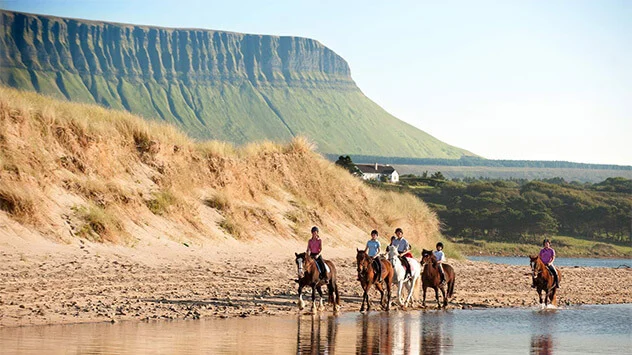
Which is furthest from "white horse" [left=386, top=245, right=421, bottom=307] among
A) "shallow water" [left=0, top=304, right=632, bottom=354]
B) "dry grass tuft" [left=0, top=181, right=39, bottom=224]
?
"dry grass tuft" [left=0, top=181, right=39, bottom=224]

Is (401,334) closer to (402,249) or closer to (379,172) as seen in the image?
(402,249)

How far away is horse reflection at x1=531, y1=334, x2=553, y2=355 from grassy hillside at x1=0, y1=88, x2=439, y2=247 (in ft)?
42.3

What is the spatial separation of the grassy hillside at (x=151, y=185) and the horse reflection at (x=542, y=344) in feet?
42.3

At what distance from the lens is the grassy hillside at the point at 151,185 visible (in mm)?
29531

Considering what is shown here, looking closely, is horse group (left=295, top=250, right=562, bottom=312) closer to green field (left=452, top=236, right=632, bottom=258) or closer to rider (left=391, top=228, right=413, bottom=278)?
Answer: rider (left=391, top=228, right=413, bottom=278)

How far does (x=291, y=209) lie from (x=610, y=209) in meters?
71.0

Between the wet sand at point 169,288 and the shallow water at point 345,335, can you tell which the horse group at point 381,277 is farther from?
the shallow water at point 345,335

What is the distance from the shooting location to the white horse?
26.6 meters

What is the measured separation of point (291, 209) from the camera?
40.8 metres

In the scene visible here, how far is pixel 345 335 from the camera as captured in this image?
20719 millimetres

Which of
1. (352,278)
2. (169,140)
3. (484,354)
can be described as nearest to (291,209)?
(169,140)

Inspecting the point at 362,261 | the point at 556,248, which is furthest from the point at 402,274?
the point at 556,248

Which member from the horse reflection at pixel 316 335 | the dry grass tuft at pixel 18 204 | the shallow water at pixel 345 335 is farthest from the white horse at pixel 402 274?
the dry grass tuft at pixel 18 204

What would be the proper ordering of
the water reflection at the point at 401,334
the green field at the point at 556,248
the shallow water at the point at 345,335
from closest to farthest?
the shallow water at the point at 345,335, the water reflection at the point at 401,334, the green field at the point at 556,248
